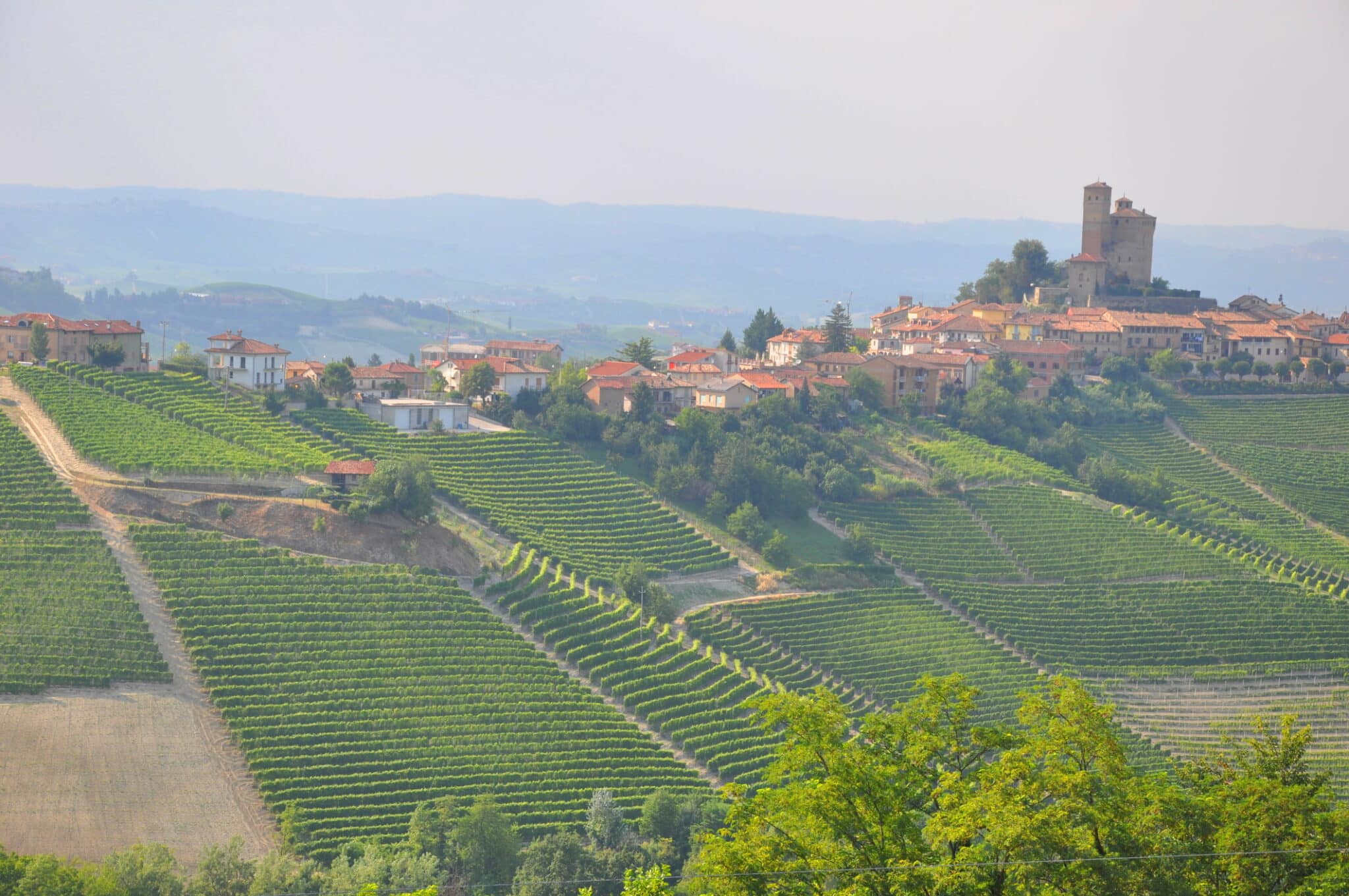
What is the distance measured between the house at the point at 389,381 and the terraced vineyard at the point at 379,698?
659 inches

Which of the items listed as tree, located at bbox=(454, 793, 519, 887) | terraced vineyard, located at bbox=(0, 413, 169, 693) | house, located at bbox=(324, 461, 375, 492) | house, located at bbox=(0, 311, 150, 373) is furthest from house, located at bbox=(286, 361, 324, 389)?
tree, located at bbox=(454, 793, 519, 887)

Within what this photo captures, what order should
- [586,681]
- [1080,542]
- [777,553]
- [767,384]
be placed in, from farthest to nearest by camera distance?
[767,384], [1080,542], [777,553], [586,681]

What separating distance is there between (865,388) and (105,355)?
29594 mm

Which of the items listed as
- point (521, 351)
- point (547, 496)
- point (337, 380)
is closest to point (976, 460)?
point (547, 496)

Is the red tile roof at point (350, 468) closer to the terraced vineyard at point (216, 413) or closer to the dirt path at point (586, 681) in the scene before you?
the terraced vineyard at point (216, 413)

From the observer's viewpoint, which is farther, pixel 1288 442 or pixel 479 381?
pixel 1288 442

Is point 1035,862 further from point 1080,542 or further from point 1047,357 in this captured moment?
point 1047,357

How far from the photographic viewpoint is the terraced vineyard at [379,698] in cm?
3184

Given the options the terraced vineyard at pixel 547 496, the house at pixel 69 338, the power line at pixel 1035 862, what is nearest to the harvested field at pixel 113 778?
the terraced vineyard at pixel 547 496

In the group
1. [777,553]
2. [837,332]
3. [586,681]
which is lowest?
[586,681]

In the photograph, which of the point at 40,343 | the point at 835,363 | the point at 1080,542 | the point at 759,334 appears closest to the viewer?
the point at 40,343

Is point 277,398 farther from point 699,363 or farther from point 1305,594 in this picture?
point 1305,594

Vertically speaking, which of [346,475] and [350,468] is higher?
[350,468]

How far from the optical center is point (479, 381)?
5569cm
